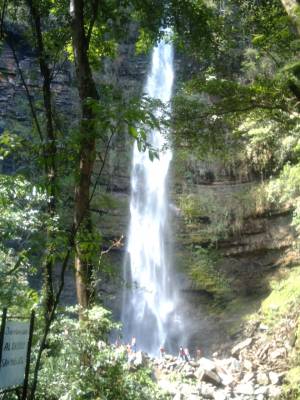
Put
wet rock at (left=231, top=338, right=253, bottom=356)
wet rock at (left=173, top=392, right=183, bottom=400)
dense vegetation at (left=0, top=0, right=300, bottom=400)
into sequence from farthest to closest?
wet rock at (left=231, top=338, right=253, bottom=356) → wet rock at (left=173, top=392, right=183, bottom=400) → dense vegetation at (left=0, top=0, right=300, bottom=400)

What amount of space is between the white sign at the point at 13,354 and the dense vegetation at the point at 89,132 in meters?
0.17

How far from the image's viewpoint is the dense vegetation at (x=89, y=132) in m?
3.04

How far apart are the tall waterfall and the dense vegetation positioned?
25.3 ft

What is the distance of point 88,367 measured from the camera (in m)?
3.80

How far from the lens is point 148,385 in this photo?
4215 mm

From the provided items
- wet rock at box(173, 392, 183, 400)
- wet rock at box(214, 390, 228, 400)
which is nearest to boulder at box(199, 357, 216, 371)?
wet rock at box(214, 390, 228, 400)

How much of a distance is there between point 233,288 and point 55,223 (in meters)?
14.0

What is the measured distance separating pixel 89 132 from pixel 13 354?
1422mm

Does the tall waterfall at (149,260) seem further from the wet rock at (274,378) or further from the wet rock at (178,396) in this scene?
the wet rock at (178,396)

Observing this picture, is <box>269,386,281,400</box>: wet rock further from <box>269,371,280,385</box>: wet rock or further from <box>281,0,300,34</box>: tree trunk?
<box>281,0,300,34</box>: tree trunk

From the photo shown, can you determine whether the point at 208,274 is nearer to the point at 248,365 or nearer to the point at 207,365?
the point at 248,365

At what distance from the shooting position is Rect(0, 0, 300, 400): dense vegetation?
9.99 ft

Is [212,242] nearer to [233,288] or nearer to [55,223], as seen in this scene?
[233,288]

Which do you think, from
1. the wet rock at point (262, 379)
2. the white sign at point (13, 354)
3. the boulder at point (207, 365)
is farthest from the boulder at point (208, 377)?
the white sign at point (13, 354)
